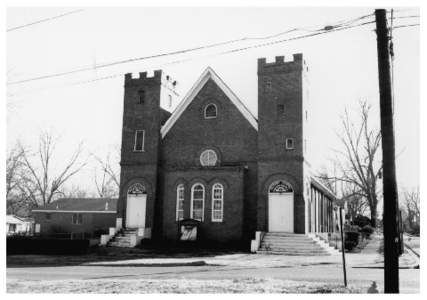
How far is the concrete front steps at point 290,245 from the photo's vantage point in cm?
2442

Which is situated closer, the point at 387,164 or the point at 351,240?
the point at 387,164

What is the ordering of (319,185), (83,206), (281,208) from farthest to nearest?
(83,206) < (319,185) < (281,208)

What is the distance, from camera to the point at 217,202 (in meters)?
28.1

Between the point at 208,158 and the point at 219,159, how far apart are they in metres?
0.77

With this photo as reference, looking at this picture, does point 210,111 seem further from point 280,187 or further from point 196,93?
point 280,187

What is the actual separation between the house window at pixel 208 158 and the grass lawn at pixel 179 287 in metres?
16.3

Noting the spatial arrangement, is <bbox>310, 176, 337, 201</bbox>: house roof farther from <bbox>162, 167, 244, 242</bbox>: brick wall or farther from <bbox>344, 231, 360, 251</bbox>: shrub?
<bbox>162, 167, 244, 242</bbox>: brick wall

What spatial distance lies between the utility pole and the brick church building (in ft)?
51.9

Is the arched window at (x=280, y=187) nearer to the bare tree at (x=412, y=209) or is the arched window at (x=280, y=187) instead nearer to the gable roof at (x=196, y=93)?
the gable roof at (x=196, y=93)

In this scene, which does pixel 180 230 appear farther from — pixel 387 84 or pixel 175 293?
pixel 387 84

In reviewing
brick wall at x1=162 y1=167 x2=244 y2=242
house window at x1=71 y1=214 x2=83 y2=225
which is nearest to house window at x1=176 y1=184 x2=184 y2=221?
brick wall at x1=162 y1=167 x2=244 y2=242

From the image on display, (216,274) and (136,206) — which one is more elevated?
(136,206)

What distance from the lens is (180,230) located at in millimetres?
27984

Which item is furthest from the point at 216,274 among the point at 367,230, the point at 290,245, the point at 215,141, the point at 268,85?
the point at 367,230
